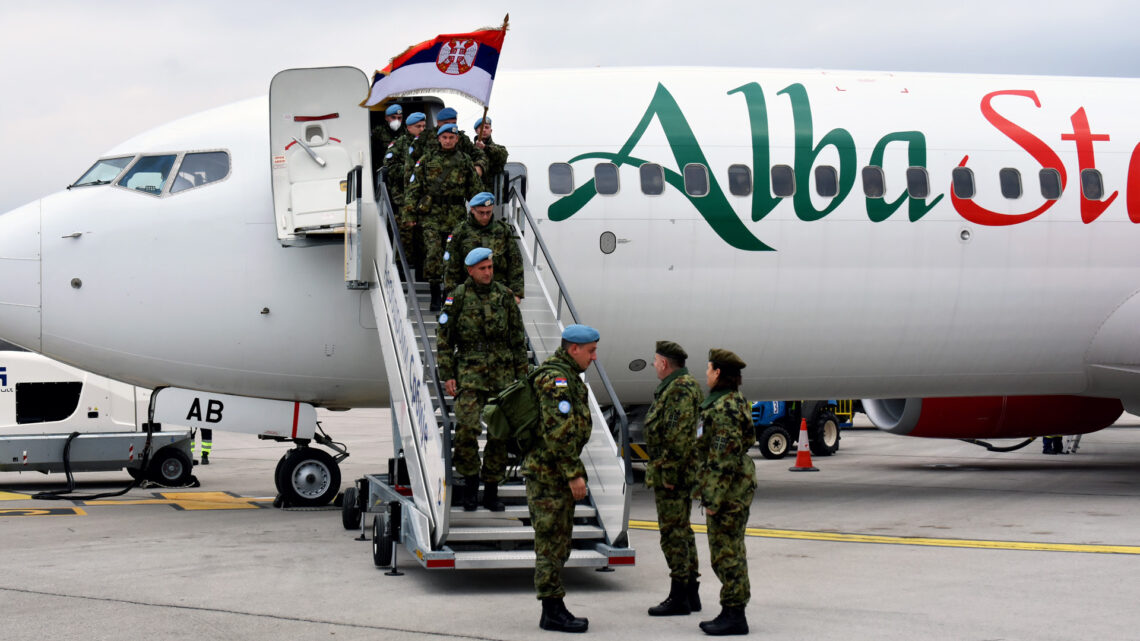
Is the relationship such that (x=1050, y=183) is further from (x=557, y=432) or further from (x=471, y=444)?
(x=557, y=432)

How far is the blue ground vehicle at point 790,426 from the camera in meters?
22.9

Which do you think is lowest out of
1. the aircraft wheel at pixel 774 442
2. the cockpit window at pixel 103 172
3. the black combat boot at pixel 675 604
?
the aircraft wheel at pixel 774 442

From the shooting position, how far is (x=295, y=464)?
13055 millimetres

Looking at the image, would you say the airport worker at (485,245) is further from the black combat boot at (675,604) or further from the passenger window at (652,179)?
the passenger window at (652,179)

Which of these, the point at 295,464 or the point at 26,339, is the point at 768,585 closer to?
the point at 295,464

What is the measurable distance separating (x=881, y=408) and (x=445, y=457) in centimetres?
1123

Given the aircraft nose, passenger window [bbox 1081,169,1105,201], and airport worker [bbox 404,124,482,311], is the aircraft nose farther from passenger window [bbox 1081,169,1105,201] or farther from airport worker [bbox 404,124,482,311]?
passenger window [bbox 1081,169,1105,201]

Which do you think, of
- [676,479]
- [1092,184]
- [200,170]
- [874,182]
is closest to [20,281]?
[200,170]

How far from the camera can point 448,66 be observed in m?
11.1

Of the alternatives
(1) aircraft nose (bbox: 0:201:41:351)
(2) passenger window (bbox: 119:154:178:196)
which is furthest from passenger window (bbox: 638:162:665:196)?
(1) aircraft nose (bbox: 0:201:41:351)

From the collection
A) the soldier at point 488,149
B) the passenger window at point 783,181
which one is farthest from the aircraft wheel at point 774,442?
the soldier at point 488,149

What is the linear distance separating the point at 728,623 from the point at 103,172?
8799mm

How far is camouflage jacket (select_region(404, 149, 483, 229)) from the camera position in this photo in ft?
35.0

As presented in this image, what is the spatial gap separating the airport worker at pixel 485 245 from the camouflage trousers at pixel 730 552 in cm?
319
